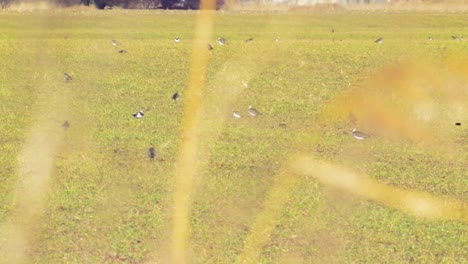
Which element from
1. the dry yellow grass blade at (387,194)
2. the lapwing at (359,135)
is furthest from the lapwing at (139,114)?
the lapwing at (359,135)

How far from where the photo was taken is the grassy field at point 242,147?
8961 millimetres

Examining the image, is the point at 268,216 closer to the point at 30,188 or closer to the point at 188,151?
the point at 188,151

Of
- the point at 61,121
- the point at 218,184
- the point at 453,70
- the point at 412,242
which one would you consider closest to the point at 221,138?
the point at 218,184

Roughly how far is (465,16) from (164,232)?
20.7 metres

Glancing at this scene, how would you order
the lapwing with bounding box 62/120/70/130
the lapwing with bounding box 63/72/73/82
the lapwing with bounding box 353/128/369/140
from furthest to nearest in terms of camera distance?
the lapwing with bounding box 63/72/73/82 → the lapwing with bounding box 62/120/70/130 → the lapwing with bounding box 353/128/369/140

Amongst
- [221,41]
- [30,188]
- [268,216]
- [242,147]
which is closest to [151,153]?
[242,147]

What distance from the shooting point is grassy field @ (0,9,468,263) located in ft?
29.4

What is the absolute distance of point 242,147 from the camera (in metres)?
12.5

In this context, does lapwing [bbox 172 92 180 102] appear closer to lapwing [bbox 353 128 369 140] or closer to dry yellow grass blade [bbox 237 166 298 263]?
lapwing [bbox 353 128 369 140]

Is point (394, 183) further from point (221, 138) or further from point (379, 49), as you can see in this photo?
point (379, 49)

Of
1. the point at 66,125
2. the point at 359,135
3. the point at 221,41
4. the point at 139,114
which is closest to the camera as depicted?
the point at 359,135

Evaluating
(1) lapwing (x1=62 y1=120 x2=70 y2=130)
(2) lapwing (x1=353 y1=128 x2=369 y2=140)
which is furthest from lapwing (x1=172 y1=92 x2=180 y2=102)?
(2) lapwing (x1=353 y1=128 x2=369 y2=140)

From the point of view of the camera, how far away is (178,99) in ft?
50.5

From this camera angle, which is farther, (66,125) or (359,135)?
(66,125)
